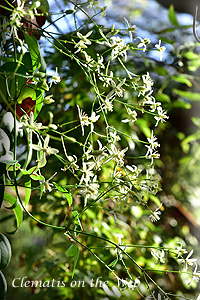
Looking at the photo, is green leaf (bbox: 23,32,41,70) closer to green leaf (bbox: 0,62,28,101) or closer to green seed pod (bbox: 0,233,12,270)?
green leaf (bbox: 0,62,28,101)

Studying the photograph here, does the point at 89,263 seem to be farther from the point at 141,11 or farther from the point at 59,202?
the point at 141,11

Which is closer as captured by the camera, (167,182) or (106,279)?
(106,279)

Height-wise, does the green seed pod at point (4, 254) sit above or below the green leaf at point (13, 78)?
below

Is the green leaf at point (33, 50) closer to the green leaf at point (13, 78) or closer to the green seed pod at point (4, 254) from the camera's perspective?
the green leaf at point (13, 78)

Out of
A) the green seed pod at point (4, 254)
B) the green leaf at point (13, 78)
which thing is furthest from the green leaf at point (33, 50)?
the green seed pod at point (4, 254)

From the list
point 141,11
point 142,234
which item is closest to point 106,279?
point 142,234

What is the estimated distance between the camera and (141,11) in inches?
28.2

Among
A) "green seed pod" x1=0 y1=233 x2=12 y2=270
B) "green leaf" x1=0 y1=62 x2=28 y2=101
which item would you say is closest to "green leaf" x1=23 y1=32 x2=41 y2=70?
"green leaf" x1=0 y1=62 x2=28 y2=101

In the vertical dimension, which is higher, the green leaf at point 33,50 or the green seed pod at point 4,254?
the green leaf at point 33,50

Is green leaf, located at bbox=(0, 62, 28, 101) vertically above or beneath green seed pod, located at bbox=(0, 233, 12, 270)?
above

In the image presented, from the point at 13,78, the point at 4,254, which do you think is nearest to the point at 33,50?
the point at 13,78

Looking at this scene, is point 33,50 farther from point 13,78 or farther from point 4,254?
point 4,254

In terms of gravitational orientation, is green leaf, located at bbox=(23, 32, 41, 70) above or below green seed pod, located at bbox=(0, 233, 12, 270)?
above

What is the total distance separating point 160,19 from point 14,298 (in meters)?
0.68
